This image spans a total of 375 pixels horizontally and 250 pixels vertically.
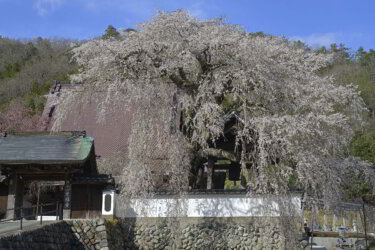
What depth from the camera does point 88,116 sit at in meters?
17.6

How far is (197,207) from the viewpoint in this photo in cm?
1053

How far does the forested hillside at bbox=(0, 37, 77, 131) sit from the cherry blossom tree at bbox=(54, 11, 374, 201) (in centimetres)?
1220

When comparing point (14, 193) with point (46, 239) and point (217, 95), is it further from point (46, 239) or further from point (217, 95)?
point (217, 95)

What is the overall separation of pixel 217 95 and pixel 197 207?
2.97m

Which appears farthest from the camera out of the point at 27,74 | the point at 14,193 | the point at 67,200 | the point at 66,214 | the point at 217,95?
the point at 27,74

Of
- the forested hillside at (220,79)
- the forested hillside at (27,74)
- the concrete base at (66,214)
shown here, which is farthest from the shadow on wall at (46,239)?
the forested hillside at (27,74)

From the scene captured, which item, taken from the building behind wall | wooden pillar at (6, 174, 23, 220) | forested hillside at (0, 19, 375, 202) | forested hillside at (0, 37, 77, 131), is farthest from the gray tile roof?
forested hillside at (0, 37, 77, 131)

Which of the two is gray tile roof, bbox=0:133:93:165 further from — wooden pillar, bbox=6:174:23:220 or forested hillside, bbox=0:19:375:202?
forested hillside, bbox=0:19:375:202

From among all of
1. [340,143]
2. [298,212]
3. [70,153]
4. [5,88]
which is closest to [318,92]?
[340,143]

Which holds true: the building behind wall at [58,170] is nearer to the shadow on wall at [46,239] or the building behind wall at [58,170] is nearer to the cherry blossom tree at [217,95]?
the cherry blossom tree at [217,95]

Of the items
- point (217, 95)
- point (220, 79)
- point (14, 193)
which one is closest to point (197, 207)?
point (217, 95)

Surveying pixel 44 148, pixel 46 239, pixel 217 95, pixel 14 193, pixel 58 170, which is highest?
pixel 217 95

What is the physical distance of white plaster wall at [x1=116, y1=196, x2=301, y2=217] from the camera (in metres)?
10.1

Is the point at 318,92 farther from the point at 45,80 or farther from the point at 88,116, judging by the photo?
the point at 45,80
